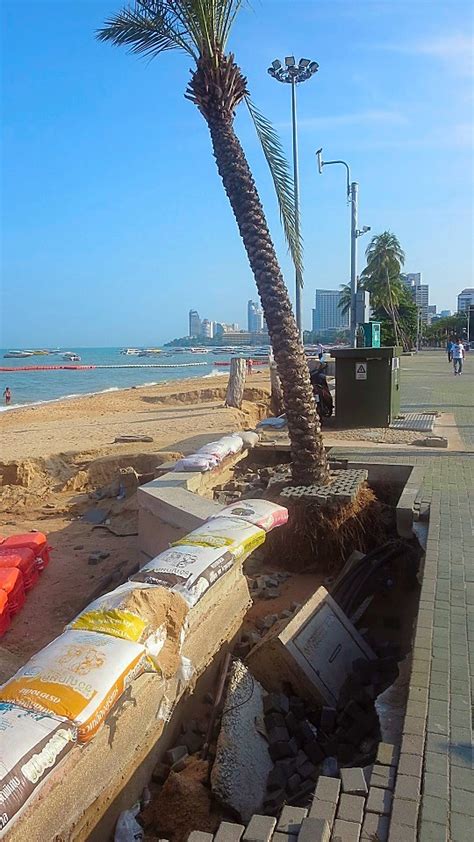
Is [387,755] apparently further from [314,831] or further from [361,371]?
[361,371]

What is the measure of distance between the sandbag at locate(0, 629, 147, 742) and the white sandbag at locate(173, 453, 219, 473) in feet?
15.6

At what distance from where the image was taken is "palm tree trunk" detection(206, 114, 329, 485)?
7664 mm

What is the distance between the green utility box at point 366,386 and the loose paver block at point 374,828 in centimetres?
988

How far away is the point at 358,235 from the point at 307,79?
6.54 metres

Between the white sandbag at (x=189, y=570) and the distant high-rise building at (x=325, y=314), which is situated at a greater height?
the distant high-rise building at (x=325, y=314)

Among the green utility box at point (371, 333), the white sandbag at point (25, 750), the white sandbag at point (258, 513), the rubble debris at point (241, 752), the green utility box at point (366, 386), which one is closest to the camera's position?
the white sandbag at point (25, 750)

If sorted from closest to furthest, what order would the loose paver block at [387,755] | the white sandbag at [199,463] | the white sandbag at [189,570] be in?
the loose paver block at [387,755]
the white sandbag at [189,570]
the white sandbag at [199,463]

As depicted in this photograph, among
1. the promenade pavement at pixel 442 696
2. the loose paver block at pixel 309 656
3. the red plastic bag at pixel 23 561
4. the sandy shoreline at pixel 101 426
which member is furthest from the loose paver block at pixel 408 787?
the sandy shoreline at pixel 101 426

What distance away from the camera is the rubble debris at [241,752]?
356 centimetres

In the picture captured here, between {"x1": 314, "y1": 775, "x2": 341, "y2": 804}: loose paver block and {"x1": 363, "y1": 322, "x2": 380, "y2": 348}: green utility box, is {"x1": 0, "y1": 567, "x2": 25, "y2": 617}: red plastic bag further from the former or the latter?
{"x1": 363, "y1": 322, "x2": 380, "y2": 348}: green utility box

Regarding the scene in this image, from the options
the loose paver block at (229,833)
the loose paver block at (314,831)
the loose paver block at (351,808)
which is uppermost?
the loose paver block at (314,831)

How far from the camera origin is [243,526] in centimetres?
557

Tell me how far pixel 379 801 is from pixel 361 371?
32.5 ft

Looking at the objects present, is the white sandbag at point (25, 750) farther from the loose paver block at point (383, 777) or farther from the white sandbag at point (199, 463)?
the white sandbag at point (199, 463)
